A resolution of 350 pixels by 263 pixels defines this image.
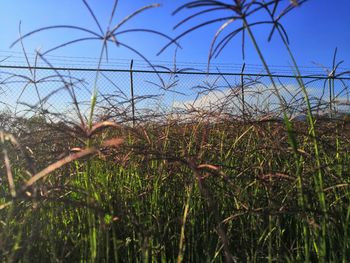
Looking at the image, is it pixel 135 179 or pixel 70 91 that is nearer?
pixel 70 91

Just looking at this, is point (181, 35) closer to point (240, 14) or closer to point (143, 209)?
point (240, 14)

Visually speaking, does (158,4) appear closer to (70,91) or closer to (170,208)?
(70,91)

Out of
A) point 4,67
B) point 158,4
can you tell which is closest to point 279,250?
point 158,4

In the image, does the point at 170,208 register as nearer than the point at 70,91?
No

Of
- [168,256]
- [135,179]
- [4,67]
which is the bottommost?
[168,256]

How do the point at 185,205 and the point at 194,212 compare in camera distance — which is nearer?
the point at 194,212

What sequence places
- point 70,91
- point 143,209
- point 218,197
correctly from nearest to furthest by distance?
point 70,91, point 218,197, point 143,209

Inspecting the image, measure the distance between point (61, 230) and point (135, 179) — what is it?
59 cm

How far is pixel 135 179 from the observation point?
224 cm

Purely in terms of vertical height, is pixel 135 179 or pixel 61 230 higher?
pixel 135 179

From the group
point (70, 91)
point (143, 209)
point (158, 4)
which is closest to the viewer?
point (158, 4)

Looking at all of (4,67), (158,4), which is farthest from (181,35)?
(4,67)

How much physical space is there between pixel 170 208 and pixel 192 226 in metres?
0.38

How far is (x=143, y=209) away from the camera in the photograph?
2.02 metres
